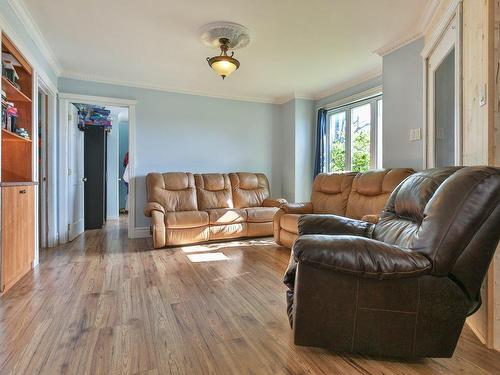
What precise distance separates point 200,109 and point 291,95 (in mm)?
1667

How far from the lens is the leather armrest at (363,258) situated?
125cm

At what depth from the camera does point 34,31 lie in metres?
2.86

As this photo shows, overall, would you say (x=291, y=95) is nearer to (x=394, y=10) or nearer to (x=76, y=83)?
(x=394, y=10)

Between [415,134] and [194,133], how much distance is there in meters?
3.37

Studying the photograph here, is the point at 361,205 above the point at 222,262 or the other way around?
above

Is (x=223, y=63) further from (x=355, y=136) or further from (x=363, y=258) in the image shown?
(x=355, y=136)

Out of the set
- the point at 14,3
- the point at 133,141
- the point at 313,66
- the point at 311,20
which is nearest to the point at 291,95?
the point at 313,66

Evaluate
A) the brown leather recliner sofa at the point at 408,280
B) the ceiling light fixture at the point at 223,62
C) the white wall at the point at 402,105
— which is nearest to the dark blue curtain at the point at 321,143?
the white wall at the point at 402,105

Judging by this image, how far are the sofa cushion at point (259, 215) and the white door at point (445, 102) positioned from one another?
2.27 meters

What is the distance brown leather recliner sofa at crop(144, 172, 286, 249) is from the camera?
3.81 meters

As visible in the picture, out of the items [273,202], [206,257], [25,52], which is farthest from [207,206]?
[25,52]

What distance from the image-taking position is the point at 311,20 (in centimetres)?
271

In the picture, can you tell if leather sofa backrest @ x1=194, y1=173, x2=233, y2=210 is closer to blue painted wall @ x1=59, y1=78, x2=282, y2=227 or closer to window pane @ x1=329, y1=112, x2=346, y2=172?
blue painted wall @ x1=59, y1=78, x2=282, y2=227

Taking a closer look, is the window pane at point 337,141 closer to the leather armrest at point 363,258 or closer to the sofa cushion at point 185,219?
the sofa cushion at point 185,219
